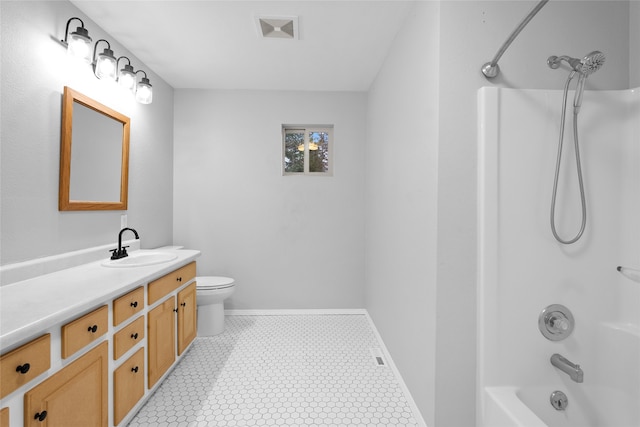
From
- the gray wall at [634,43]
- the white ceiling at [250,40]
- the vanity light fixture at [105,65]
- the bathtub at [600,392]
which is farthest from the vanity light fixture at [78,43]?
the gray wall at [634,43]

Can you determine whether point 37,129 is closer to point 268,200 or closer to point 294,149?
point 268,200

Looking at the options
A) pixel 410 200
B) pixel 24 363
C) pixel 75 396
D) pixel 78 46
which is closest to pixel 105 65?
pixel 78 46

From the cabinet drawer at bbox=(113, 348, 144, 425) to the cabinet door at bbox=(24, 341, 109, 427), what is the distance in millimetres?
85

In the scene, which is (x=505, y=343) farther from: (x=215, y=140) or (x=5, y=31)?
(x=215, y=140)

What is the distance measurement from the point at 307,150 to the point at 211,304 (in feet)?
6.20

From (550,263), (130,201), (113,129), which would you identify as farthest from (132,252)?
(550,263)

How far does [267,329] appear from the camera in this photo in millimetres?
2904

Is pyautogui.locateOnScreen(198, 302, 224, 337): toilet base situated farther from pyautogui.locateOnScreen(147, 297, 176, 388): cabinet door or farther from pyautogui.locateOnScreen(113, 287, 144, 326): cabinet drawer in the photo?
pyautogui.locateOnScreen(113, 287, 144, 326): cabinet drawer

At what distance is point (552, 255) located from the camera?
1.44 m

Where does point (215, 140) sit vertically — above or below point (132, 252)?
above

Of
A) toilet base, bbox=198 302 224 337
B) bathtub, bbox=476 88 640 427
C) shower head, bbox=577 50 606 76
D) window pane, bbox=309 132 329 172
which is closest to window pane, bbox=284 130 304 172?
window pane, bbox=309 132 329 172

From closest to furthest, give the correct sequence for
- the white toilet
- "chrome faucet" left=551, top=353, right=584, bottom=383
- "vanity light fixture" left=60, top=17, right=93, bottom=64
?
"chrome faucet" left=551, top=353, right=584, bottom=383 < "vanity light fixture" left=60, top=17, right=93, bottom=64 < the white toilet

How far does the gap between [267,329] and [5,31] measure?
269cm

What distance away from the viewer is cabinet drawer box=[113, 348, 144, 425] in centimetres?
146
